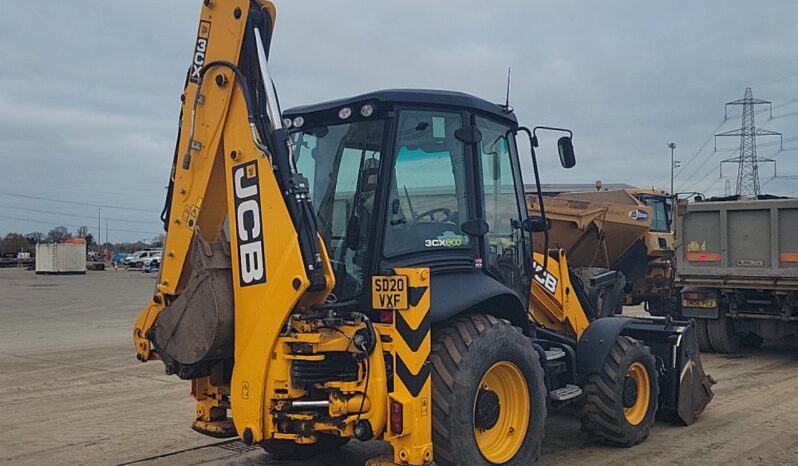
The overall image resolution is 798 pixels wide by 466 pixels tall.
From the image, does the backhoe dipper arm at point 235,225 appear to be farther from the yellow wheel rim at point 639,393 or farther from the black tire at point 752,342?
the black tire at point 752,342

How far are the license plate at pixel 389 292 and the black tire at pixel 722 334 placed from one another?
9286mm

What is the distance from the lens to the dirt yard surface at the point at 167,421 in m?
6.05

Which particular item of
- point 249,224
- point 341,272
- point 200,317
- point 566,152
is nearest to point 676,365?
point 566,152

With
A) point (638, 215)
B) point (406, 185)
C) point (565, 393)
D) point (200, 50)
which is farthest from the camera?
point (638, 215)

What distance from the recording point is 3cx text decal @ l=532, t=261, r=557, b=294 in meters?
6.75

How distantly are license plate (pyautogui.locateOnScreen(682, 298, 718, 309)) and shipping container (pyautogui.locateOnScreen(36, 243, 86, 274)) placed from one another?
38887 mm

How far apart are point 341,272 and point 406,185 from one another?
28.2 inches

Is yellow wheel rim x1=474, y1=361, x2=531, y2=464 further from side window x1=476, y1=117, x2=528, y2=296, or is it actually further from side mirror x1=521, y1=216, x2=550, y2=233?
side mirror x1=521, y1=216, x2=550, y2=233

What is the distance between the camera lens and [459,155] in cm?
539

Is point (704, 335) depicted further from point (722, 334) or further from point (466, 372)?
point (466, 372)

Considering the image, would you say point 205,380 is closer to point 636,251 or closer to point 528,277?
point 528,277

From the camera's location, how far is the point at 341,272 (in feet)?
16.6

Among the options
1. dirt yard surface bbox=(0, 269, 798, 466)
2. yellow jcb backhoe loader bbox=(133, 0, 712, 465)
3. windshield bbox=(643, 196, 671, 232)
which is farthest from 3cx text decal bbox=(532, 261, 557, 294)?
windshield bbox=(643, 196, 671, 232)

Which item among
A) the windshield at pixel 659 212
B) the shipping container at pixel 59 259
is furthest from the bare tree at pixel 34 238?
the windshield at pixel 659 212
